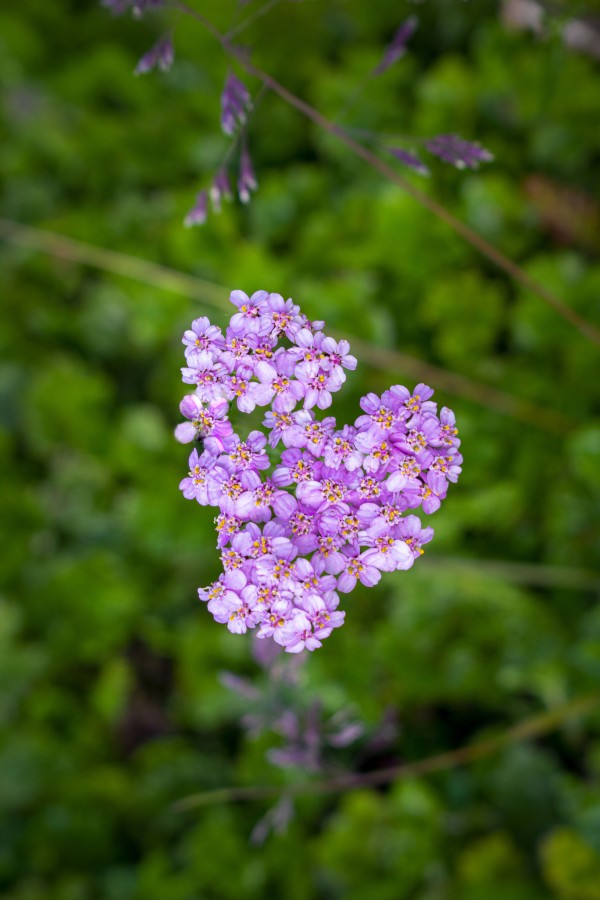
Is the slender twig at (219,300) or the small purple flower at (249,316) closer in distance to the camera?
the small purple flower at (249,316)

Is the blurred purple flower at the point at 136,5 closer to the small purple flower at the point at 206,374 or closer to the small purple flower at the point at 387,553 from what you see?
the small purple flower at the point at 206,374

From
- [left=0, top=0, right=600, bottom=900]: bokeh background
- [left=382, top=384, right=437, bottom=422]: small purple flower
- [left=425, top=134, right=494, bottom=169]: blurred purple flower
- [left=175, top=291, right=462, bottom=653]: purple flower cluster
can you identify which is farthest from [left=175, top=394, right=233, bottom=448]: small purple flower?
[left=0, top=0, right=600, bottom=900]: bokeh background

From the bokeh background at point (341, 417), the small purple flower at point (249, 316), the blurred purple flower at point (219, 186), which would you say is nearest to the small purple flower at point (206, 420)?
the small purple flower at point (249, 316)

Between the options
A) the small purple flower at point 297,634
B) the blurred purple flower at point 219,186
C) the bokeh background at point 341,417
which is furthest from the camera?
the bokeh background at point 341,417

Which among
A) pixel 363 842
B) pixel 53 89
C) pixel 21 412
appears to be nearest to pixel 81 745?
pixel 363 842

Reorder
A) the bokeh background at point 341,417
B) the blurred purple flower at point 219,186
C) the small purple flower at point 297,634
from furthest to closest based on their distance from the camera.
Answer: the bokeh background at point 341,417, the blurred purple flower at point 219,186, the small purple flower at point 297,634
